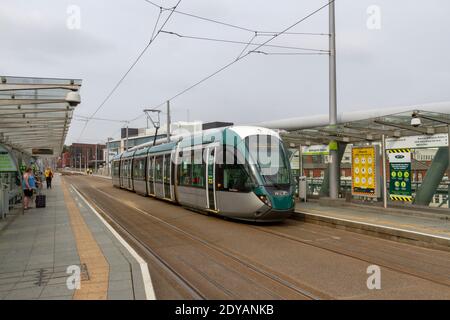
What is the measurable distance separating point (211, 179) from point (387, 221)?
541 cm

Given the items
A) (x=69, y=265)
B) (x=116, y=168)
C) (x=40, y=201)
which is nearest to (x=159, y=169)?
(x=40, y=201)

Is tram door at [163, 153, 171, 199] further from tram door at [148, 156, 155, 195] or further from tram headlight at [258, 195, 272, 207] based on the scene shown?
tram headlight at [258, 195, 272, 207]

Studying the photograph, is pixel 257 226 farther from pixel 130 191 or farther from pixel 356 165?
pixel 130 191

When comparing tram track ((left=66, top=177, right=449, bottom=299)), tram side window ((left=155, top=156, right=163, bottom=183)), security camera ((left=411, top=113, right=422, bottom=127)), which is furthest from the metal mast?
tram side window ((left=155, top=156, right=163, bottom=183))

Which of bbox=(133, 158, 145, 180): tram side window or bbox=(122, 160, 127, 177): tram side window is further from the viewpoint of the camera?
bbox=(122, 160, 127, 177): tram side window

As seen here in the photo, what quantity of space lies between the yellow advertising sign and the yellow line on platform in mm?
9237

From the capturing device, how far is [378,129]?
524 inches

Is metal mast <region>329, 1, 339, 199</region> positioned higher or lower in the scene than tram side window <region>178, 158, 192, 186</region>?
higher

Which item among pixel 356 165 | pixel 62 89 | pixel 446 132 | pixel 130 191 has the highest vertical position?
pixel 62 89

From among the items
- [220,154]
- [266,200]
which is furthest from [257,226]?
[220,154]

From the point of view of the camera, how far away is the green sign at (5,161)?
14.4 meters

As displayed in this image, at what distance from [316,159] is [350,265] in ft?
37.8

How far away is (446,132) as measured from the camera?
1169cm

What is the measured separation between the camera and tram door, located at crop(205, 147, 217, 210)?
41.9ft
